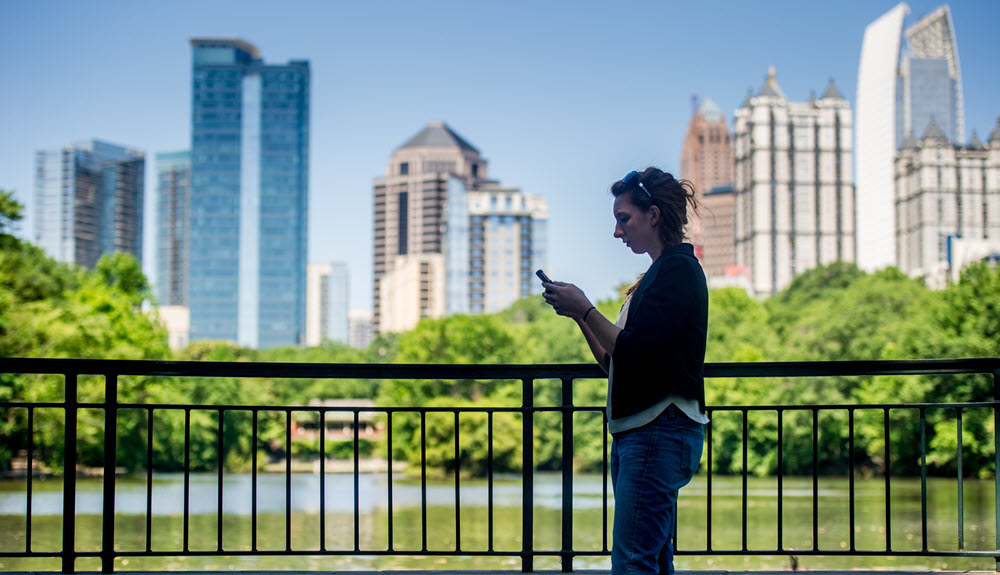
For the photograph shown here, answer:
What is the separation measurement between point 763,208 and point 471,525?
115 metres

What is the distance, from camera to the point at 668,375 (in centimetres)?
290

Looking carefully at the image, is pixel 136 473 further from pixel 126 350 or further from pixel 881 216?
pixel 881 216

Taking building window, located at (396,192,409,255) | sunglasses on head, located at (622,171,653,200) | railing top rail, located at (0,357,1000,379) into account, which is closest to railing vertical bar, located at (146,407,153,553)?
railing top rail, located at (0,357,1000,379)

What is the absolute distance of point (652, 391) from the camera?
291cm

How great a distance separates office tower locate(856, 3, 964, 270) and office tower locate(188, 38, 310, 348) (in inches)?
3716

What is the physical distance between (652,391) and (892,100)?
151 meters

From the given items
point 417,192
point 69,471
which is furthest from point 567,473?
point 417,192

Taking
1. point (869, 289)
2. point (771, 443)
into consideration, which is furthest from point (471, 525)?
point (869, 289)

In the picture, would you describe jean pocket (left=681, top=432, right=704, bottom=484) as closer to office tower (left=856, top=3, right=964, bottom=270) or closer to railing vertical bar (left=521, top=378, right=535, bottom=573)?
railing vertical bar (left=521, top=378, right=535, bottom=573)

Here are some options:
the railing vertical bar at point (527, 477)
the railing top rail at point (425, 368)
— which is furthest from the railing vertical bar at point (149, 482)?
the railing vertical bar at point (527, 477)

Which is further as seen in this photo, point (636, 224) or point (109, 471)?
point (109, 471)

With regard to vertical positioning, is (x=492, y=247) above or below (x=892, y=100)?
below

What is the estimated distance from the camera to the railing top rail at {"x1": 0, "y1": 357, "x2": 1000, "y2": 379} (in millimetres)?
4457

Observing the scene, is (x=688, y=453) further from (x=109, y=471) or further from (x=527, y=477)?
(x=109, y=471)
